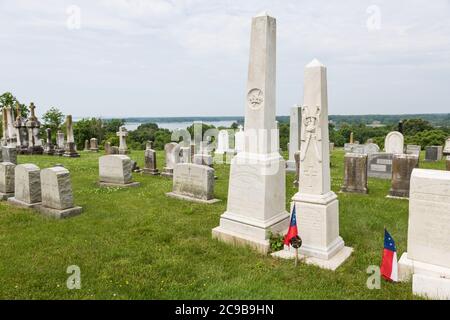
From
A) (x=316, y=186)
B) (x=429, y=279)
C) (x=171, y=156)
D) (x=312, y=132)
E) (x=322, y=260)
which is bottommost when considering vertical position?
(x=322, y=260)

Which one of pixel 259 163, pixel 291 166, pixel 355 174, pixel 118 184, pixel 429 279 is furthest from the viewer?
pixel 291 166

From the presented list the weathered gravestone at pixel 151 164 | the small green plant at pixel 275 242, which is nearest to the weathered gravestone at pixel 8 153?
the weathered gravestone at pixel 151 164

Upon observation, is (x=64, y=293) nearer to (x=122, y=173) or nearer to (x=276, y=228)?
(x=276, y=228)

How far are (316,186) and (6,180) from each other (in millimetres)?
8781

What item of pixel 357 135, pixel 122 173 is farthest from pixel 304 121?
pixel 357 135

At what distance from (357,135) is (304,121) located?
4844 centimetres

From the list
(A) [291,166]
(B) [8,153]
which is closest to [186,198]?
(A) [291,166]

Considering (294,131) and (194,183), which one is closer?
(194,183)

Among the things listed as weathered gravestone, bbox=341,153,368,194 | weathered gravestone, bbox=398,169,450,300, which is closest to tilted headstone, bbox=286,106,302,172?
weathered gravestone, bbox=341,153,368,194

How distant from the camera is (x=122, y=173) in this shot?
1126cm

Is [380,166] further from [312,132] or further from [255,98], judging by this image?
[255,98]

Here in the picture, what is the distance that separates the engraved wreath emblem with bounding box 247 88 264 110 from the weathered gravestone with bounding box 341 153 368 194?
588cm

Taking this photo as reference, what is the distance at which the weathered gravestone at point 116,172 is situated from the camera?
37.0 feet

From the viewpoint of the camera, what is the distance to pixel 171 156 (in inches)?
529
